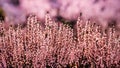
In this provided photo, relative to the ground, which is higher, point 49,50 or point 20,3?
point 20,3

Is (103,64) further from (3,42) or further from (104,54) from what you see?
(3,42)

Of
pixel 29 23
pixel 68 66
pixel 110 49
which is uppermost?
pixel 29 23

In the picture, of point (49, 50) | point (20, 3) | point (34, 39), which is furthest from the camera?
point (34, 39)

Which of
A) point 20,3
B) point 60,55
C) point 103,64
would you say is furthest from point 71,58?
point 20,3

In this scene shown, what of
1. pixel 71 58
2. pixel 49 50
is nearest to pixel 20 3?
pixel 49 50

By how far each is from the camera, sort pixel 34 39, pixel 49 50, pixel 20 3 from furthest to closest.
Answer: pixel 34 39
pixel 49 50
pixel 20 3

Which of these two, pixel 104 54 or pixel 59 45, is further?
pixel 59 45

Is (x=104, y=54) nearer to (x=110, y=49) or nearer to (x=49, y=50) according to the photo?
(x=110, y=49)
